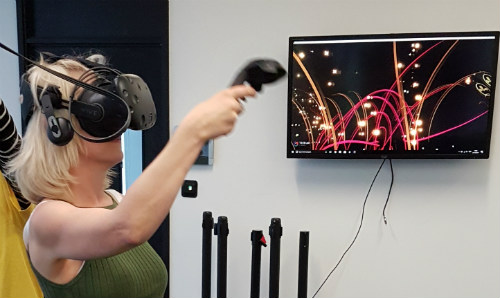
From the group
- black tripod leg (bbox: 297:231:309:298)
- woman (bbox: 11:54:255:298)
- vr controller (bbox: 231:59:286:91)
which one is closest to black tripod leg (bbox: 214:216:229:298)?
black tripod leg (bbox: 297:231:309:298)

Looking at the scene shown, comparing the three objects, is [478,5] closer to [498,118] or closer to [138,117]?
[498,118]

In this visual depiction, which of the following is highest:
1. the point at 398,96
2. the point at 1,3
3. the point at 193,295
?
the point at 1,3

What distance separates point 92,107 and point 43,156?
0.48 ft

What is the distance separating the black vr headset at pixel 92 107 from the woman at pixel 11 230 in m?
0.18

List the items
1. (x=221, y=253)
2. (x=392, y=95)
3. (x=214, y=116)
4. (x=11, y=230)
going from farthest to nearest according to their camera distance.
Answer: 1. (x=221, y=253)
2. (x=392, y=95)
3. (x=11, y=230)
4. (x=214, y=116)

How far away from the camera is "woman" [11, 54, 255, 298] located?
56 centimetres

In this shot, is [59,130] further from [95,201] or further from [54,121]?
[95,201]

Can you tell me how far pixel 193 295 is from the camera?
2.27m

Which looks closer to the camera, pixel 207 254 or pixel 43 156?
pixel 43 156

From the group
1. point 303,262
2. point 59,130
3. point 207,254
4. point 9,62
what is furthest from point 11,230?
point 9,62

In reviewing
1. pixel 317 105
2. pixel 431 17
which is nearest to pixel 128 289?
pixel 317 105

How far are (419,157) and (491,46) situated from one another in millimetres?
623

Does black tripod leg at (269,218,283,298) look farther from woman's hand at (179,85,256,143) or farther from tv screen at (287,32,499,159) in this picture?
woman's hand at (179,85,256,143)

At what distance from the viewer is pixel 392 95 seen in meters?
1.92
